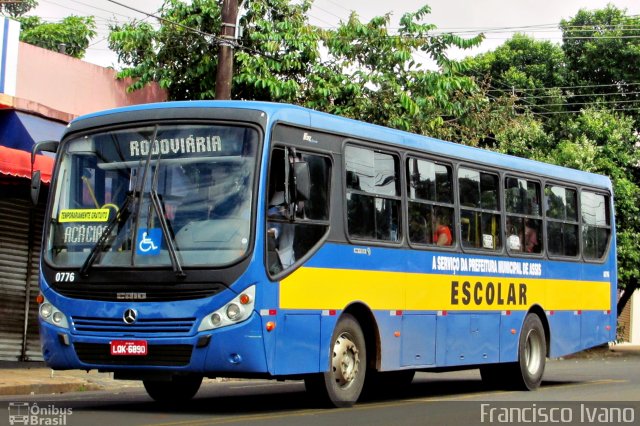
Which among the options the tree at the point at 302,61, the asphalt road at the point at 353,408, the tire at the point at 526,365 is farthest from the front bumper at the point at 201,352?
the tree at the point at 302,61

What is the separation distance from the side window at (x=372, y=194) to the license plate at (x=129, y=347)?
2.72 metres

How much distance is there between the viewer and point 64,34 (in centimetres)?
4022

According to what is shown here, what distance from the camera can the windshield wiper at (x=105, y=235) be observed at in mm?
11523

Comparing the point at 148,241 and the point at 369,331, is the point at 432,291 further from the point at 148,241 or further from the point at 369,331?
the point at 148,241

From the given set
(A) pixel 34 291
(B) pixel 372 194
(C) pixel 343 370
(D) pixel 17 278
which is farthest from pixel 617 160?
(C) pixel 343 370

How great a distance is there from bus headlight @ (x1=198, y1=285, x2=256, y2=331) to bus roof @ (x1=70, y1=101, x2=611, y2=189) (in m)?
1.82

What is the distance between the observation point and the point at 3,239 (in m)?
18.5

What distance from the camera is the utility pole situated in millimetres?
18812

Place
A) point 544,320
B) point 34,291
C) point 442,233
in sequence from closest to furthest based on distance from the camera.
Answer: point 442,233 → point 544,320 → point 34,291

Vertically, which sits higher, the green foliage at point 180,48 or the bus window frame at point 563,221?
the green foliage at point 180,48

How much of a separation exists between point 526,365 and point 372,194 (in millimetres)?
4870

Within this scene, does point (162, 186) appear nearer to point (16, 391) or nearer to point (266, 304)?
point (266, 304)

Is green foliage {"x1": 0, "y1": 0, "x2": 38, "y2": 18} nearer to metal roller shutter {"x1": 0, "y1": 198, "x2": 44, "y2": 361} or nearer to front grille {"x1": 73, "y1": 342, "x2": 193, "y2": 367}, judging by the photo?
metal roller shutter {"x1": 0, "y1": 198, "x2": 44, "y2": 361}

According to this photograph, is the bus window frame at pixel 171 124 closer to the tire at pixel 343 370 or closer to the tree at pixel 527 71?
the tire at pixel 343 370
